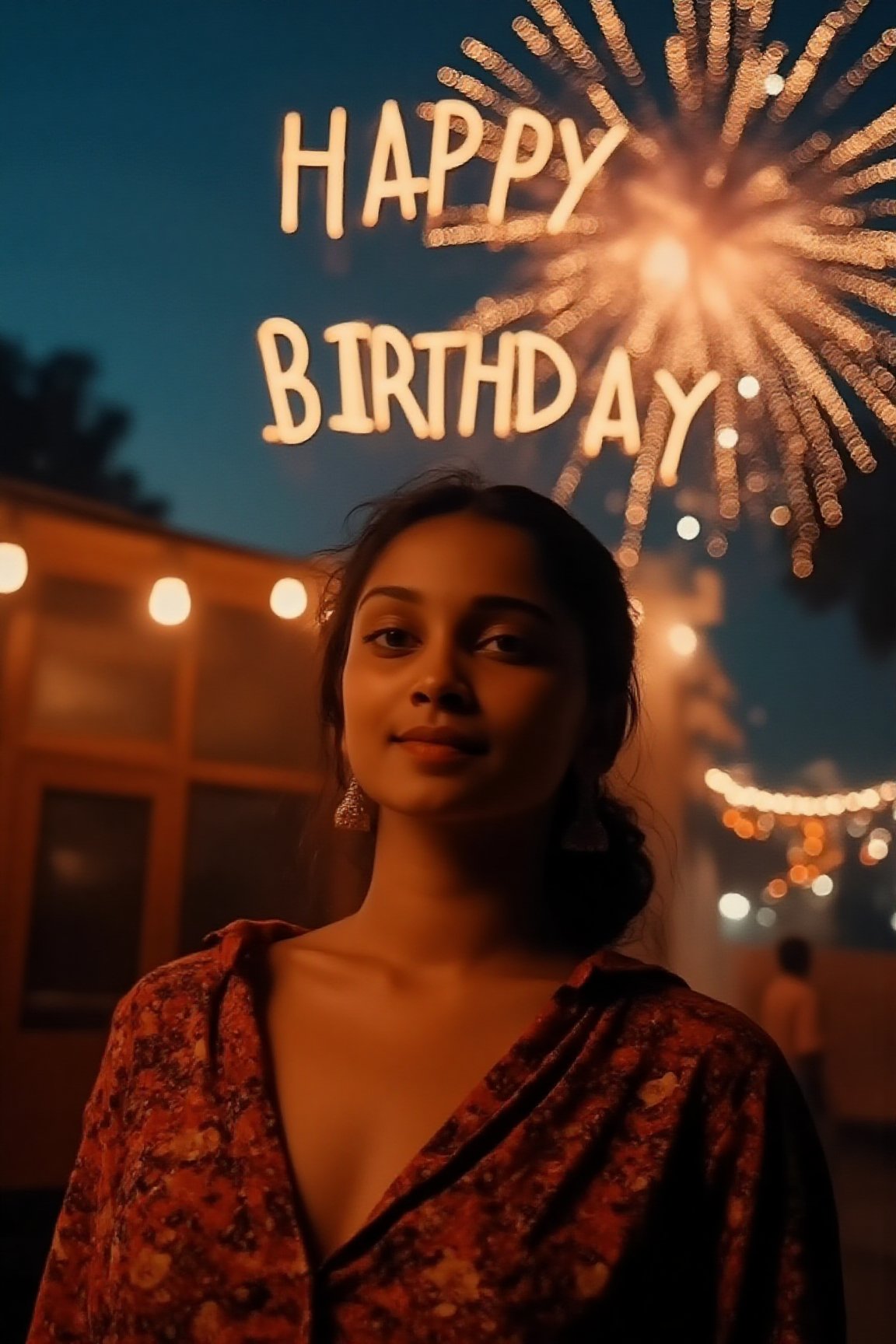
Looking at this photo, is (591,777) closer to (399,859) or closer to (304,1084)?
(399,859)

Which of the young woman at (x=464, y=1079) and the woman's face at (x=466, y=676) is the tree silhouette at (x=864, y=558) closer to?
the young woman at (x=464, y=1079)

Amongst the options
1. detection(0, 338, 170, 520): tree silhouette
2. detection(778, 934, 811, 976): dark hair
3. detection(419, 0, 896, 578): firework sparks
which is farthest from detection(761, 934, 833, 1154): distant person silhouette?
detection(0, 338, 170, 520): tree silhouette

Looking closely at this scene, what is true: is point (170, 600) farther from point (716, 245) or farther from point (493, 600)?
point (493, 600)

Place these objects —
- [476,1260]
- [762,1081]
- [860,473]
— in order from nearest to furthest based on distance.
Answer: [476,1260]
[762,1081]
[860,473]

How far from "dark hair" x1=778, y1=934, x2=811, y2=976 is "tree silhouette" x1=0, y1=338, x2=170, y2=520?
1410mm

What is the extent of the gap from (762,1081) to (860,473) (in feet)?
5.73

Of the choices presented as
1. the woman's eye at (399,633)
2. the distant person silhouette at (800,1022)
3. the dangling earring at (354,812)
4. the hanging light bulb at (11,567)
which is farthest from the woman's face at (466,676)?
the hanging light bulb at (11,567)

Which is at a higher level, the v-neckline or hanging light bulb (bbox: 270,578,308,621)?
hanging light bulb (bbox: 270,578,308,621)

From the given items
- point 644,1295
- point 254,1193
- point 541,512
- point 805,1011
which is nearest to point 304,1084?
point 254,1193

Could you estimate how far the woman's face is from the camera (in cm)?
98

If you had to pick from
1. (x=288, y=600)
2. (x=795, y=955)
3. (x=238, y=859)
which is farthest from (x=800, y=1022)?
(x=288, y=600)

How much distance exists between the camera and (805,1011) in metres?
2.27

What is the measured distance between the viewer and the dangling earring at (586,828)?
1128 millimetres

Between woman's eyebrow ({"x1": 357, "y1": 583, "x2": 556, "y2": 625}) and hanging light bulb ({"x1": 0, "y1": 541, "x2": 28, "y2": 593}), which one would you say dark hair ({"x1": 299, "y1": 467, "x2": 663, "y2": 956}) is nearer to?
woman's eyebrow ({"x1": 357, "y1": 583, "x2": 556, "y2": 625})
